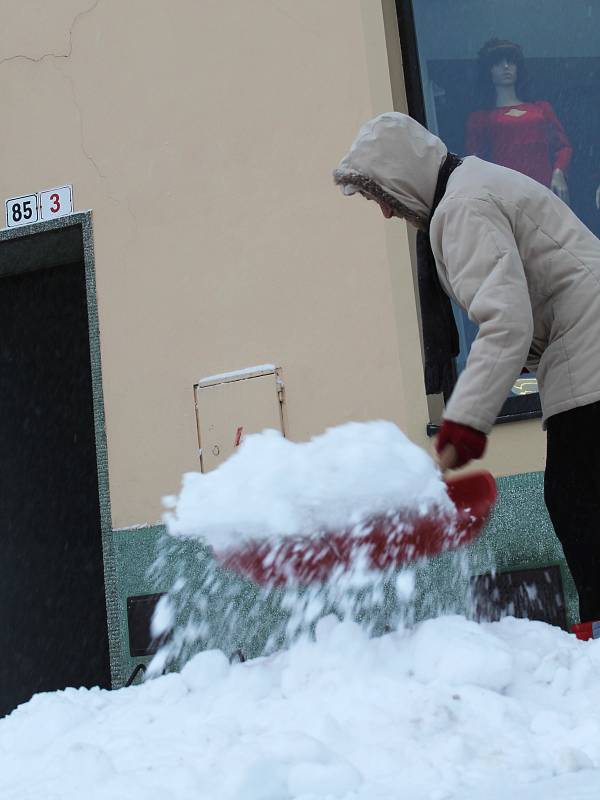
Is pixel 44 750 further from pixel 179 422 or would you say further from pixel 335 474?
pixel 179 422

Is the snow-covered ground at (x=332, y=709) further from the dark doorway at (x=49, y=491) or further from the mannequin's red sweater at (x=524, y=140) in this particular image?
the dark doorway at (x=49, y=491)

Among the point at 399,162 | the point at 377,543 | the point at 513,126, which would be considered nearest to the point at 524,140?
the point at 513,126

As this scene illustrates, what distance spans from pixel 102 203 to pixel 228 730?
316 cm

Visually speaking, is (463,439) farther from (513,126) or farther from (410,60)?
(410,60)

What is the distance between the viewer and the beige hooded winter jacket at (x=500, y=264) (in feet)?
7.90

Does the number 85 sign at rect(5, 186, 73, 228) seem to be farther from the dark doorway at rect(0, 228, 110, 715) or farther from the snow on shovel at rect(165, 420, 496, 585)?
the snow on shovel at rect(165, 420, 496, 585)

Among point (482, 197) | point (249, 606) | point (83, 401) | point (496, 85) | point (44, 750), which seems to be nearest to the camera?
point (44, 750)

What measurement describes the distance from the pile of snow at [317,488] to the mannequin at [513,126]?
2.27 metres

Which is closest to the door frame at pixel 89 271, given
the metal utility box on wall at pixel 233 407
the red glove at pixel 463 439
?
the metal utility box on wall at pixel 233 407

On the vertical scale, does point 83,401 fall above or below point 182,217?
below

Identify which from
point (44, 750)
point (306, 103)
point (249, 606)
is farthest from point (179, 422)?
point (44, 750)

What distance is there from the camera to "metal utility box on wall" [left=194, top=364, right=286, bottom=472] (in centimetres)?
435

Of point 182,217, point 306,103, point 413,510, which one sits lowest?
point 413,510

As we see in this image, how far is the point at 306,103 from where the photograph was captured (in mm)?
4465
